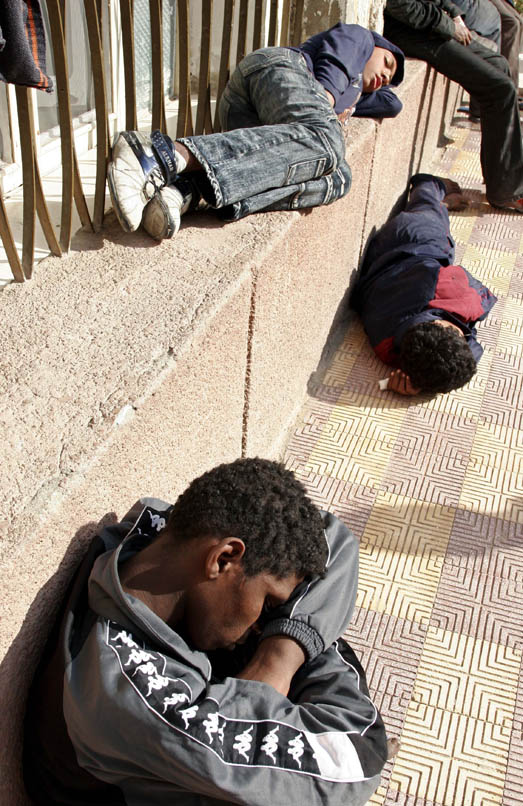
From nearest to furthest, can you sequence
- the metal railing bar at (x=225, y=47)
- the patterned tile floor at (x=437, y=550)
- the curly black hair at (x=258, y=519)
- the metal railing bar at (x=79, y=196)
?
the curly black hair at (x=258, y=519) → the patterned tile floor at (x=437, y=550) → the metal railing bar at (x=79, y=196) → the metal railing bar at (x=225, y=47)

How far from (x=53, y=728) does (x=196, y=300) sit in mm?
1109


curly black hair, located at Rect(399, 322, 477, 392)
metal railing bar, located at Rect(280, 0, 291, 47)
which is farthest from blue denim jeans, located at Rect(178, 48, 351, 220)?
curly black hair, located at Rect(399, 322, 477, 392)

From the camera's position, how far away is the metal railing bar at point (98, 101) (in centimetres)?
208

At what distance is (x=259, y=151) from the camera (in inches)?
101

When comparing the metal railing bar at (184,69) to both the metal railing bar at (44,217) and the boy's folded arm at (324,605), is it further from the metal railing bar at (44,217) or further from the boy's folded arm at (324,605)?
the boy's folded arm at (324,605)

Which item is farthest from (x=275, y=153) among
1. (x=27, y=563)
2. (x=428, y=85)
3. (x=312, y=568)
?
(x=428, y=85)

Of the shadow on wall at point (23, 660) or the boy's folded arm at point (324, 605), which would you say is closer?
the shadow on wall at point (23, 660)

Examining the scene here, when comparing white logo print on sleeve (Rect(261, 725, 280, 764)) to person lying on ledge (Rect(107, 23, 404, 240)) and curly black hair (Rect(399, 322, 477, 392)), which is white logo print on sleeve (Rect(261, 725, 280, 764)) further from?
curly black hair (Rect(399, 322, 477, 392))

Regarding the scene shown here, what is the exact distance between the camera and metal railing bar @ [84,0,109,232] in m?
2.08

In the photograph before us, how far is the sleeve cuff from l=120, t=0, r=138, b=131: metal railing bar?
165cm

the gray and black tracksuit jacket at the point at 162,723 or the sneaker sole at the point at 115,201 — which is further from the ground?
the sneaker sole at the point at 115,201

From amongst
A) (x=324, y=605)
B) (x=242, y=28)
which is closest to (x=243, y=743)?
(x=324, y=605)

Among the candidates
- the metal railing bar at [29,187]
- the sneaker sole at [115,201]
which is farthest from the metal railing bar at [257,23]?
the metal railing bar at [29,187]

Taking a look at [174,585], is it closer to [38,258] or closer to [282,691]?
[282,691]
